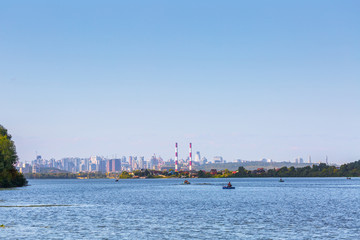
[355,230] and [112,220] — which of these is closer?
[355,230]

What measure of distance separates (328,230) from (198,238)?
61.0ft

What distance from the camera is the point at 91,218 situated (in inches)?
3169

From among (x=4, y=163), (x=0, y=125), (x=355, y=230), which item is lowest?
(x=355, y=230)

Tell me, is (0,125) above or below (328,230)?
above

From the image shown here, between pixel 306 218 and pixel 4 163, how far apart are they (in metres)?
116

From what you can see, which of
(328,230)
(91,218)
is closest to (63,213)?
(91,218)

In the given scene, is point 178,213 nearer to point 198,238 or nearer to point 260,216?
point 260,216

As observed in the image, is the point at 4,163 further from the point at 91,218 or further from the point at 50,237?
the point at 50,237

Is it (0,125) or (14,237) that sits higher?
(0,125)

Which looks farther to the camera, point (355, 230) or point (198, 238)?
point (355, 230)

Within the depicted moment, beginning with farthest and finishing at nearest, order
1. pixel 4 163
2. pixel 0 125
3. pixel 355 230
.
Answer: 1. pixel 0 125
2. pixel 4 163
3. pixel 355 230

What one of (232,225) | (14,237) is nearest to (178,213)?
(232,225)

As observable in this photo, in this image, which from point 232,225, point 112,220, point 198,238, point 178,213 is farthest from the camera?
point 178,213

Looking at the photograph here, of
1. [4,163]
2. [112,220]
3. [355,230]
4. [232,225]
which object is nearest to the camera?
[355,230]
